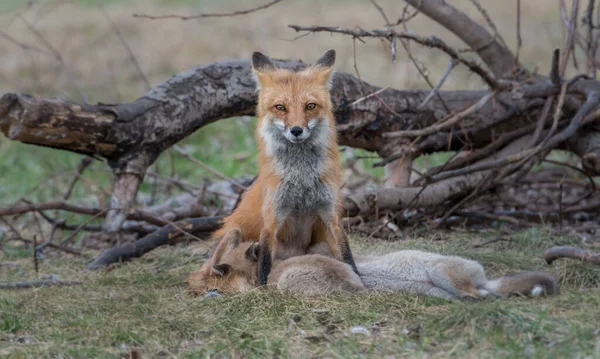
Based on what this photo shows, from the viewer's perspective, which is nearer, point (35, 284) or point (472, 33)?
point (35, 284)

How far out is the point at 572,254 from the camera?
5012 mm

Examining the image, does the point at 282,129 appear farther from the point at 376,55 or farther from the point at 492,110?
the point at 376,55

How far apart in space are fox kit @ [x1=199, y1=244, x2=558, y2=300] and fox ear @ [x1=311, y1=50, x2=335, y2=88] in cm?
122

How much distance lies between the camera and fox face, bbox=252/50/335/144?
16.1 feet

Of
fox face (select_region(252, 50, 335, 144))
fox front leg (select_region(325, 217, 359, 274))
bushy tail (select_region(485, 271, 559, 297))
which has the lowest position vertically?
bushy tail (select_region(485, 271, 559, 297))

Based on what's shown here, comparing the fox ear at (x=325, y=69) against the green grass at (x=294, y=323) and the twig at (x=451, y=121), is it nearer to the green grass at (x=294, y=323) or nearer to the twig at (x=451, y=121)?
the twig at (x=451, y=121)

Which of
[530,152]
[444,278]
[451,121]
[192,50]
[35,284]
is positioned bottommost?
[35,284]

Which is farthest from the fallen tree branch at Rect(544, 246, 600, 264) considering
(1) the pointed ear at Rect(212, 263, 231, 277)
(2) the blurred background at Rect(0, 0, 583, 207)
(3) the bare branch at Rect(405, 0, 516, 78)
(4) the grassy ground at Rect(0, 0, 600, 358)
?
(2) the blurred background at Rect(0, 0, 583, 207)

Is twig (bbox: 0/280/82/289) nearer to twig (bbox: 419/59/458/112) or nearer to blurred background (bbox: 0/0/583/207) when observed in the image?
twig (bbox: 419/59/458/112)

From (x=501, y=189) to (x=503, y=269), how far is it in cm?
230

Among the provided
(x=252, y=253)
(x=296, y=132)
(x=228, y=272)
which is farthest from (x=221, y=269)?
(x=296, y=132)

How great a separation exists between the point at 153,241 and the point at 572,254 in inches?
136

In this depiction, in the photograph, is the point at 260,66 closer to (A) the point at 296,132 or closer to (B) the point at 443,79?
(A) the point at 296,132

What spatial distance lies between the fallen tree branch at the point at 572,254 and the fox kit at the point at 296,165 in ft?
4.45
